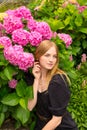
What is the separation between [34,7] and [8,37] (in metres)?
1.75

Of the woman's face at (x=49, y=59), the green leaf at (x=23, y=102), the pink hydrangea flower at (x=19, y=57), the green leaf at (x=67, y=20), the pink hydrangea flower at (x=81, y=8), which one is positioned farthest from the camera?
the pink hydrangea flower at (x=81, y=8)

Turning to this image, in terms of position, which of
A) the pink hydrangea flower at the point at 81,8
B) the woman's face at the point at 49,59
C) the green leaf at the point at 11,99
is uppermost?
the woman's face at the point at 49,59

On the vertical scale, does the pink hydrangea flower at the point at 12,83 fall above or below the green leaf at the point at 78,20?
below

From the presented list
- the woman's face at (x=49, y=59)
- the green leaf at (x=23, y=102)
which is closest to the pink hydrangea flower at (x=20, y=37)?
the woman's face at (x=49, y=59)

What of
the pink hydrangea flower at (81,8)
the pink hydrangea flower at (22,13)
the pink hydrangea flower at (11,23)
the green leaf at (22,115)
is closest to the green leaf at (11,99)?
the green leaf at (22,115)

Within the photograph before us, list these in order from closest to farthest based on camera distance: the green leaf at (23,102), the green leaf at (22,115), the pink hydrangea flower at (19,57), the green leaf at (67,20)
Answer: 1. the pink hydrangea flower at (19,57)
2. the green leaf at (23,102)
3. the green leaf at (22,115)
4. the green leaf at (67,20)

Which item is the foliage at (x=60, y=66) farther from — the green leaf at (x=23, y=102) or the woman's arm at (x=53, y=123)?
the woman's arm at (x=53, y=123)

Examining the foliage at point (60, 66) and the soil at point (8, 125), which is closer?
the foliage at point (60, 66)

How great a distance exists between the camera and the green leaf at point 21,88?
3986 millimetres

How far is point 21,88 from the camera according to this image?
13.1 feet

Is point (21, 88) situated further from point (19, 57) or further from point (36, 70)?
point (19, 57)

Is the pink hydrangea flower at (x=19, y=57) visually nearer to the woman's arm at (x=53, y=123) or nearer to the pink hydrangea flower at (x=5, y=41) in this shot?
the pink hydrangea flower at (x=5, y=41)

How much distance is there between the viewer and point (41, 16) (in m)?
5.38

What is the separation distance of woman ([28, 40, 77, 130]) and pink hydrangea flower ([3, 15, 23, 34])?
0.31m
